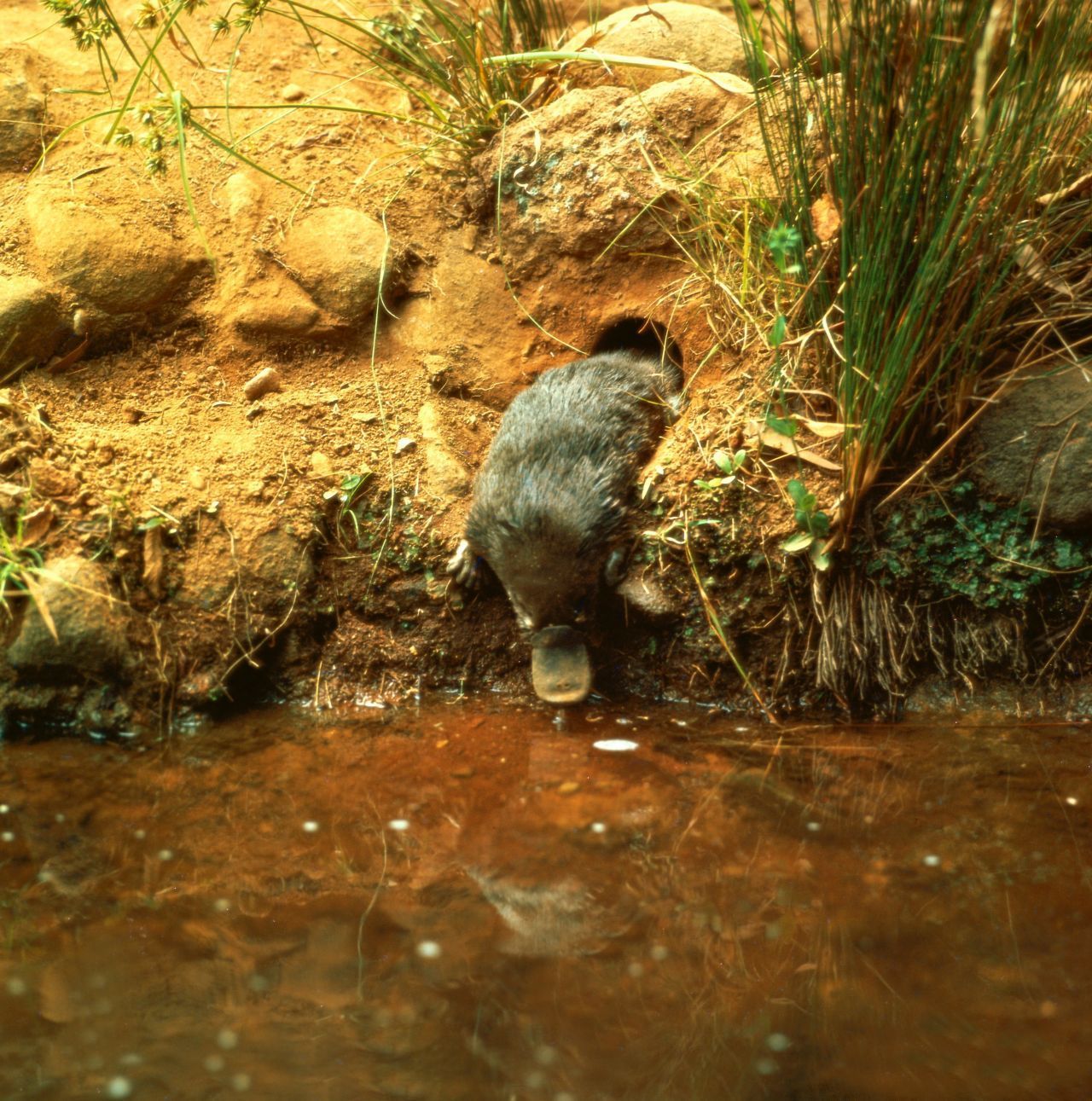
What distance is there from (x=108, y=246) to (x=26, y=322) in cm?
41

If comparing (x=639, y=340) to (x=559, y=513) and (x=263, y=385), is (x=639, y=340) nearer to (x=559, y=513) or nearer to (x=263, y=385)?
(x=559, y=513)

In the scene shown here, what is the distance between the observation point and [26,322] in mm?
3678

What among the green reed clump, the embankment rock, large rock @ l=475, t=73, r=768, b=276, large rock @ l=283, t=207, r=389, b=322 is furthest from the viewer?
large rock @ l=283, t=207, r=389, b=322

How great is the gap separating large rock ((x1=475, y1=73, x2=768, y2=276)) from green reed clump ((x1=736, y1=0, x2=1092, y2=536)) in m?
0.63

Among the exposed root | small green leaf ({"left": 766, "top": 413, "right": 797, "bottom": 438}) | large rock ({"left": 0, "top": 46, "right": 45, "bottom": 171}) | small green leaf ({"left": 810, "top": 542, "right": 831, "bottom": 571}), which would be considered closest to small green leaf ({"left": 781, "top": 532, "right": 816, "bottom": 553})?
small green leaf ({"left": 810, "top": 542, "right": 831, "bottom": 571})

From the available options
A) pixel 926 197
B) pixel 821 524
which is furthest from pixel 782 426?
pixel 926 197

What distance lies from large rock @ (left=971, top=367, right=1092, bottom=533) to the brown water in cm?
69

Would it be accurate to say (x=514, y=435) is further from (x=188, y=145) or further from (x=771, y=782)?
(x=188, y=145)

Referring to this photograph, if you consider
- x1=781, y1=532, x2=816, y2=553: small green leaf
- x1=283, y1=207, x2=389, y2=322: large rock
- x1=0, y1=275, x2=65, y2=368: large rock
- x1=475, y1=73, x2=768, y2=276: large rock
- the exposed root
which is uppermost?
x1=475, y1=73, x2=768, y2=276: large rock

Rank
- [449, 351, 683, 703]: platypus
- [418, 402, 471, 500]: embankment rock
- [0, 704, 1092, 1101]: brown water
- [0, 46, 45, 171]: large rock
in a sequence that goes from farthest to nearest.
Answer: [0, 46, 45, 171]: large rock < [418, 402, 471, 500]: embankment rock < [449, 351, 683, 703]: platypus < [0, 704, 1092, 1101]: brown water

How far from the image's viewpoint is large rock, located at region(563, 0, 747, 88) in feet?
13.7

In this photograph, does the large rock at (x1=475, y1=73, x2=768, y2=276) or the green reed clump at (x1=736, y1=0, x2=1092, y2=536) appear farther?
the large rock at (x1=475, y1=73, x2=768, y2=276)

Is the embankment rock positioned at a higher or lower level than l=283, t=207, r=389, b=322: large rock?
lower

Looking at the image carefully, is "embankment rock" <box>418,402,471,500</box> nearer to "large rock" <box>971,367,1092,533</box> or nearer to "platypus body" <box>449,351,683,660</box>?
"platypus body" <box>449,351,683,660</box>
